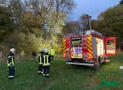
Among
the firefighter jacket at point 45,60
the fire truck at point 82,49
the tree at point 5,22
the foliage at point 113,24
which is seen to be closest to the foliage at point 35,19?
the tree at point 5,22

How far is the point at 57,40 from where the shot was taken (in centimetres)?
2495

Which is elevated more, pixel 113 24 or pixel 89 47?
pixel 113 24

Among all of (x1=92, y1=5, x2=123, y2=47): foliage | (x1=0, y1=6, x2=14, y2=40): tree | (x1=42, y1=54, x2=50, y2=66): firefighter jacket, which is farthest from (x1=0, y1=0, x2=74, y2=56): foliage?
(x1=42, y1=54, x2=50, y2=66): firefighter jacket

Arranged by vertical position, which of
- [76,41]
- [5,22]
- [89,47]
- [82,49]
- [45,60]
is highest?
[5,22]

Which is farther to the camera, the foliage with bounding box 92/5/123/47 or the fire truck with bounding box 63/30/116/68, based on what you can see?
the foliage with bounding box 92/5/123/47

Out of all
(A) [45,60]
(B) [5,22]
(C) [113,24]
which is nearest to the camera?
(A) [45,60]

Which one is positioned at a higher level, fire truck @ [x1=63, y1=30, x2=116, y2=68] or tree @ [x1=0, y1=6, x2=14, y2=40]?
tree @ [x1=0, y1=6, x2=14, y2=40]

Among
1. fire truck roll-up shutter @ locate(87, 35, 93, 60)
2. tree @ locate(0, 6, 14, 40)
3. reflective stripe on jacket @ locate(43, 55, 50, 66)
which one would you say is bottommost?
reflective stripe on jacket @ locate(43, 55, 50, 66)

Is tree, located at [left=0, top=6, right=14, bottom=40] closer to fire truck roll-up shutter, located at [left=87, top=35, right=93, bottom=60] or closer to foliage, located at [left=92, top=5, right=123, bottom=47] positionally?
fire truck roll-up shutter, located at [left=87, top=35, right=93, bottom=60]

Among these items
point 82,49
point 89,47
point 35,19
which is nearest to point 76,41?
point 82,49

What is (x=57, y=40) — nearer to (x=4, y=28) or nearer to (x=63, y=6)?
(x=63, y=6)

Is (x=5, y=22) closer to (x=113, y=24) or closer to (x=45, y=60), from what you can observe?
(x=45, y=60)

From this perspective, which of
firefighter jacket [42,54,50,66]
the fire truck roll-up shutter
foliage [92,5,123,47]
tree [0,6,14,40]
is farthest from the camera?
foliage [92,5,123,47]

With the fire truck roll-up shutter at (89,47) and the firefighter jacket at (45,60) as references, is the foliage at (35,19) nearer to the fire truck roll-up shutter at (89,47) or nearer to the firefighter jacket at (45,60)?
the fire truck roll-up shutter at (89,47)
